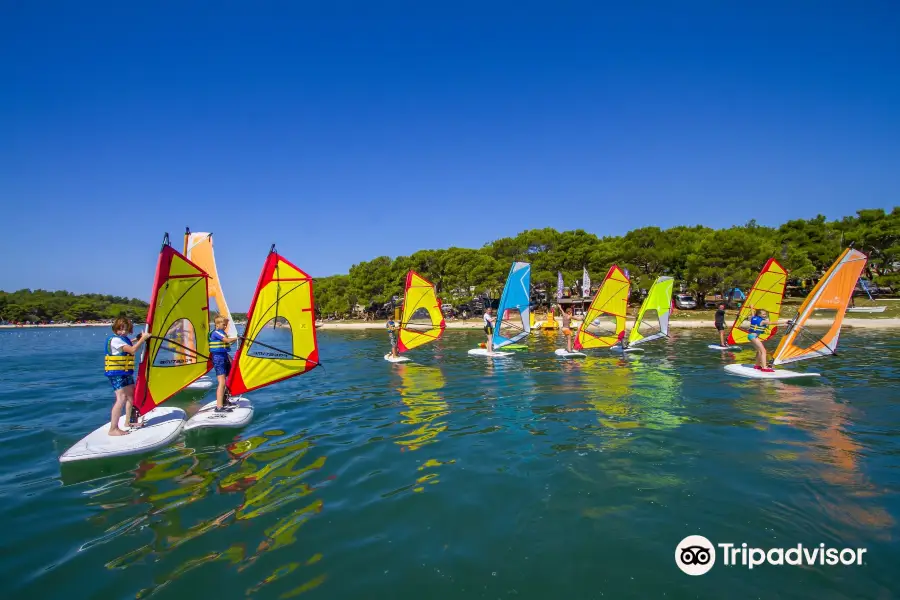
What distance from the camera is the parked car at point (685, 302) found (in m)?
58.1

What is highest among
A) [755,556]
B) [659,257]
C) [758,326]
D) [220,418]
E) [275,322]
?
[659,257]

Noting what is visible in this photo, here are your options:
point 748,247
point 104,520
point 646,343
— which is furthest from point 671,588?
point 748,247

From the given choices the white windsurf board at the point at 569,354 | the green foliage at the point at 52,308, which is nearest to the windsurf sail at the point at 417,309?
the white windsurf board at the point at 569,354

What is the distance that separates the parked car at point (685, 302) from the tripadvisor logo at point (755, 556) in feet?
192

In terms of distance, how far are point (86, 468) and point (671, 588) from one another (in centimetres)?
940

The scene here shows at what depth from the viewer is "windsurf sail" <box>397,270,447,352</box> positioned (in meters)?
21.0

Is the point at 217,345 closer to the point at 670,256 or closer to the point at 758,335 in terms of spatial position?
the point at 758,335

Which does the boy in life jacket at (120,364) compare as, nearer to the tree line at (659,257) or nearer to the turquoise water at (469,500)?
the turquoise water at (469,500)

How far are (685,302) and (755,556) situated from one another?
212 ft

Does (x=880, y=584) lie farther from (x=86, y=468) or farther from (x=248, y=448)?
(x=86, y=468)

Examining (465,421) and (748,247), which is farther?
(748,247)

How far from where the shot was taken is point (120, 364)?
8.50 meters

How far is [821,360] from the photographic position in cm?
1888

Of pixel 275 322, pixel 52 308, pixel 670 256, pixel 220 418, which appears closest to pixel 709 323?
pixel 670 256
